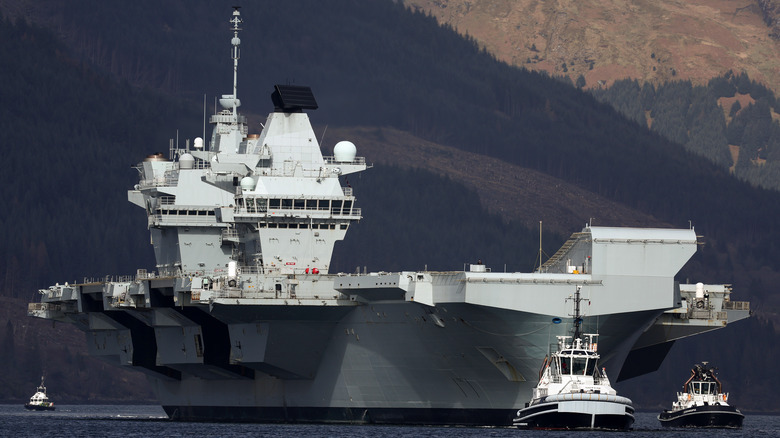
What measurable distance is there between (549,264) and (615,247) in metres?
5.42

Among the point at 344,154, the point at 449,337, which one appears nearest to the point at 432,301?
the point at 449,337

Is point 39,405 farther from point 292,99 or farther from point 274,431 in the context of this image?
point 274,431

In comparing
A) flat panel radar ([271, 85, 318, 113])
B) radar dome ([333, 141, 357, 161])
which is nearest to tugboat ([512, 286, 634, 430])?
radar dome ([333, 141, 357, 161])

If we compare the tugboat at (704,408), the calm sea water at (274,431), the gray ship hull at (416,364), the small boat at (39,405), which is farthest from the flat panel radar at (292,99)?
the small boat at (39,405)

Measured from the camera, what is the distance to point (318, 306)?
53406mm

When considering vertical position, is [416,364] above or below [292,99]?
below

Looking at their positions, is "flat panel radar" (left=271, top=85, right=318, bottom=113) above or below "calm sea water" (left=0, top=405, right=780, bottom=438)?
above

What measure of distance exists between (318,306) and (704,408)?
17.3 metres

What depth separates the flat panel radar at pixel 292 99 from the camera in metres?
61.3

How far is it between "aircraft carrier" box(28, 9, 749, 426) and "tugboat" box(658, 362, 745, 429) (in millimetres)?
4379

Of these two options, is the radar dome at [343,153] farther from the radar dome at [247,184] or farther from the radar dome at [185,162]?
the radar dome at [185,162]

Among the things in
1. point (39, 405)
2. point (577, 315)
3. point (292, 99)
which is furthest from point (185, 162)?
point (39, 405)

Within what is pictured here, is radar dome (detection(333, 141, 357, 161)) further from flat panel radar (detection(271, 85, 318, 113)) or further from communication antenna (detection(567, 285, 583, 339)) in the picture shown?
communication antenna (detection(567, 285, 583, 339))

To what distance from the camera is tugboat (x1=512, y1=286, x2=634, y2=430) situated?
4631 cm
